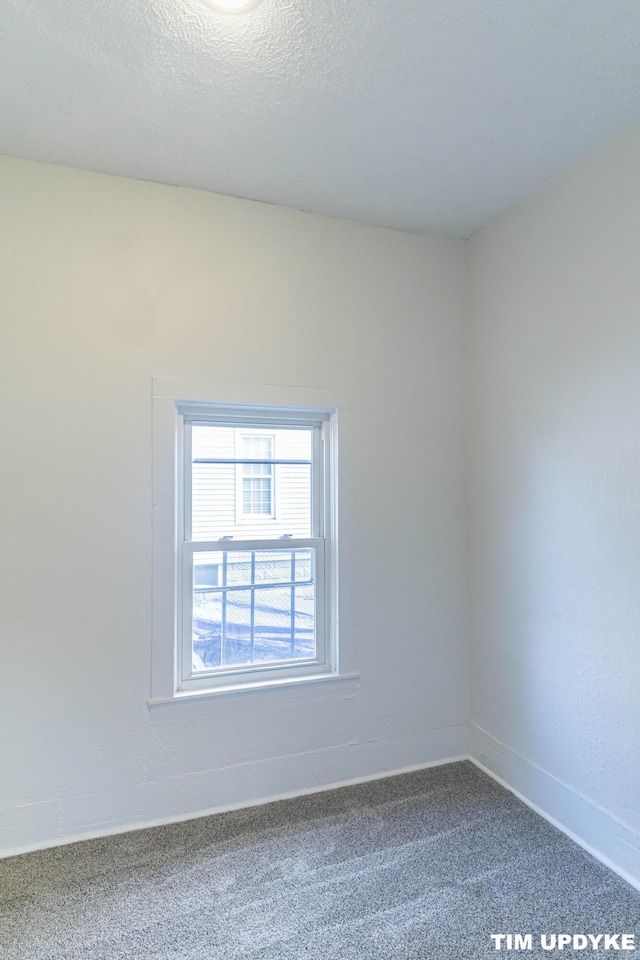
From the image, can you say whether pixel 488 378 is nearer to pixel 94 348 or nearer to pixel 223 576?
pixel 223 576

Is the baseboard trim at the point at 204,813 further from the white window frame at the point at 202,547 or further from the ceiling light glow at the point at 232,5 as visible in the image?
the ceiling light glow at the point at 232,5

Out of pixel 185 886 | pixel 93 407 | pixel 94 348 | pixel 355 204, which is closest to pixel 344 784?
pixel 185 886

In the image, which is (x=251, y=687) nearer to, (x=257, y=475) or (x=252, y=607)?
(x=252, y=607)

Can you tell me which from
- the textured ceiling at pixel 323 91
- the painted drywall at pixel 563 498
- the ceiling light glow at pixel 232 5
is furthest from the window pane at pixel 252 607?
the ceiling light glow at pixel 232 5

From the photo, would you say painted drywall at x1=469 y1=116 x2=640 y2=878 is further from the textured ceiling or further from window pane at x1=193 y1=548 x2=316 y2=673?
window pane at x1=193 y1=548 x2=316 y2=673

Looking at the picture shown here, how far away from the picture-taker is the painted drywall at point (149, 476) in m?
2.10

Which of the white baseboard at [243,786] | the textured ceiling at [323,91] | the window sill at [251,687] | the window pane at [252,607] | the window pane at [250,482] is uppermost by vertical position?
the textured ceiling at [323,91]

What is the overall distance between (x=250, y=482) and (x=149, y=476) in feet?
1.56

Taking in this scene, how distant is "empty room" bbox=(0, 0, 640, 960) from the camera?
5.47 feet

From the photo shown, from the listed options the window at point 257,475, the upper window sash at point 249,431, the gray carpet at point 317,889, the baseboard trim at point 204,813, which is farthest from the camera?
the window at point 257,475

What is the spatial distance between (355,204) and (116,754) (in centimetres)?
261

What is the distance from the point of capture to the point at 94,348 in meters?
2.19

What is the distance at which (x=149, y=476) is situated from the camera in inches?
88.8

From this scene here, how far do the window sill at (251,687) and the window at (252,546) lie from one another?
40 millimetres
